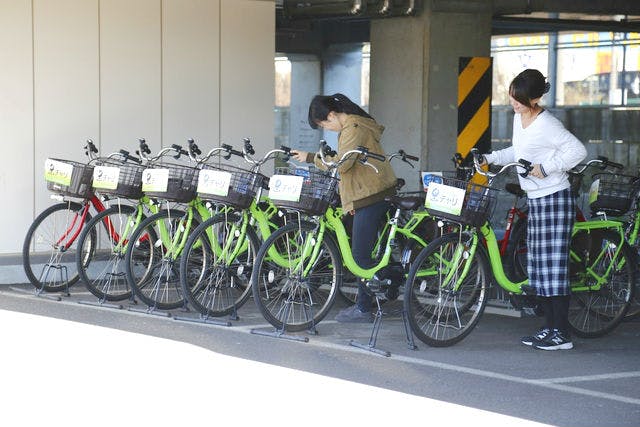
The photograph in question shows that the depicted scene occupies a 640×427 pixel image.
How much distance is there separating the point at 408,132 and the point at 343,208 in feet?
12.8

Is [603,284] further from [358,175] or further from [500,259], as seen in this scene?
[358,175]

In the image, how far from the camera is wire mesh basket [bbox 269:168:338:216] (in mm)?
7949

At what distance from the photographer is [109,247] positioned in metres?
9.64

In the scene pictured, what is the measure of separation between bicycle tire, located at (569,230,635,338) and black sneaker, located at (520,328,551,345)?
0.46 metres

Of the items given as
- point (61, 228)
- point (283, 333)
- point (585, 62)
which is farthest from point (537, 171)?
point (585, 62)

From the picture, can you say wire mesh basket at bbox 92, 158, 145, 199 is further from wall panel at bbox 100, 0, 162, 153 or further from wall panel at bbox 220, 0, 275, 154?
wall panel at bbox 220, 0, 275, 154

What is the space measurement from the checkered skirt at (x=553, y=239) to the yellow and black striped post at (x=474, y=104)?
4.27 meters

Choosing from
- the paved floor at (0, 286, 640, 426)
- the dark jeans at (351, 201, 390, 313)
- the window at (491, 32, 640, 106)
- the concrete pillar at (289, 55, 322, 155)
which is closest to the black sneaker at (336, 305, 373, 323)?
the paved floor at (0, 286, 640, 426)

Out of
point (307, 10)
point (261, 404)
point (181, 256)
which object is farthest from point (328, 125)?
point (307, 10)

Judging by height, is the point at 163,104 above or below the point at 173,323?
above

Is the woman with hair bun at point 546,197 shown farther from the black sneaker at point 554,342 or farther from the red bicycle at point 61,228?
the red bicycle at point 61,228

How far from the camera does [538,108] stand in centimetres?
777

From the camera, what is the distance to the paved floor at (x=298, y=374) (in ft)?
19.9

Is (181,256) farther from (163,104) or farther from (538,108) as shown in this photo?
(163,104)
